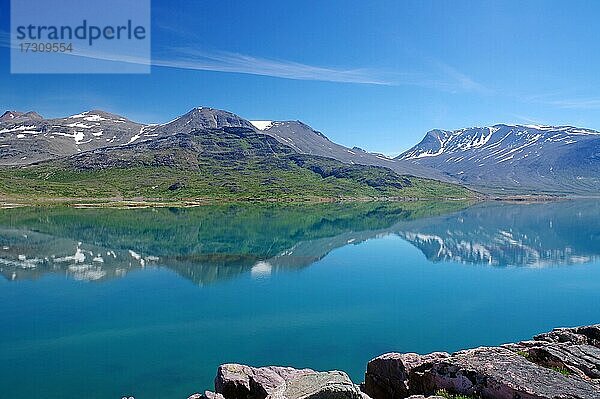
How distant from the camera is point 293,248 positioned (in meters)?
91.8

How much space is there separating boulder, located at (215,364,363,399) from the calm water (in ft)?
30.9

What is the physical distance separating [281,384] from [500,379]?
7.21 meters

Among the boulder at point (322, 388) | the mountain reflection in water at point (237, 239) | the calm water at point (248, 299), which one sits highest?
the boulder at point (322, 388)

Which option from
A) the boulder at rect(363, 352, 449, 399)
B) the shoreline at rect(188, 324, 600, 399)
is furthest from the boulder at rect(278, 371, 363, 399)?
the boulder at rect(363, 352, 449, 399)

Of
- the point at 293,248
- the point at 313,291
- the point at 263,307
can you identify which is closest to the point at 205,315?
the point at 263,307

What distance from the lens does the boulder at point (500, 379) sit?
12.7 m

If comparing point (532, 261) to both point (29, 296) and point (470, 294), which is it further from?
point (29, 296)

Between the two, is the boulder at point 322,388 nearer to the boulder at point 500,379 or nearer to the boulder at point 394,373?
the boulder at point 500,379

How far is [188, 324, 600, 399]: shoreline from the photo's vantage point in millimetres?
12914

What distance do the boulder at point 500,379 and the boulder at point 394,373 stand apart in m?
0.60

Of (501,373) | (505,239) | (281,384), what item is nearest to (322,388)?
(281,384)

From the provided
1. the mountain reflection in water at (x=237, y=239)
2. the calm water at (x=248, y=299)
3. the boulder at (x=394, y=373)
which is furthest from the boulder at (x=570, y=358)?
the mountain reflection in water at (x=237, y=239)

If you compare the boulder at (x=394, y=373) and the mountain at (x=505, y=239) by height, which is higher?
the boulder at (x=394, y=373)

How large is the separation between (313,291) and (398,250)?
40946mm
